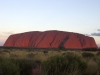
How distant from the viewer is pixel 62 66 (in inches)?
393

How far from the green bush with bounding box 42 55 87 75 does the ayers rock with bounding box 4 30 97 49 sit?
83.3 metres

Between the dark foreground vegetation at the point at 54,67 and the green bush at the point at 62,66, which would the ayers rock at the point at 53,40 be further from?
the green bush at the point at 62,66

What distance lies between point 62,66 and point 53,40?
90.9 meters

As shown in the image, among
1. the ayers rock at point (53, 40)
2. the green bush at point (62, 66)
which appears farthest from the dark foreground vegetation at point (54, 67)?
the ayers rock at point (53, 40)

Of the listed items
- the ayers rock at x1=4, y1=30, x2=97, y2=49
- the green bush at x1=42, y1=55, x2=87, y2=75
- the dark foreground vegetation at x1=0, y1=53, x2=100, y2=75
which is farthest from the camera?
the ayers rock at x1=4, y1=30, x2=97, y2=49

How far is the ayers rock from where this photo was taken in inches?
3858

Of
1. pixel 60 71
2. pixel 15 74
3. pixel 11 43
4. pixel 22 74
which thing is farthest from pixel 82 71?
pixel 11 43

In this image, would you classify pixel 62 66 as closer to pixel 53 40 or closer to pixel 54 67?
pixel 54 67

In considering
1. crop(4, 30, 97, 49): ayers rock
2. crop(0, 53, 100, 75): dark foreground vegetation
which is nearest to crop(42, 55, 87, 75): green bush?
crop(0, 53, 100, 75): dark foreground vegetation

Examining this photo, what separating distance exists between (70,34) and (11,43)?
31506 mm

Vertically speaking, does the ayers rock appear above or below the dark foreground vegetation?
below

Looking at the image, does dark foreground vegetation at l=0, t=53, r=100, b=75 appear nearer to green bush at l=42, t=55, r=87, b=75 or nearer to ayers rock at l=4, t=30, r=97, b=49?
green bush at l=42, t=55, r=87, b=75

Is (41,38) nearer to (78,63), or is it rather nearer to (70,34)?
(70,34)

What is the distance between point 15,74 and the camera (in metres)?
8.09
